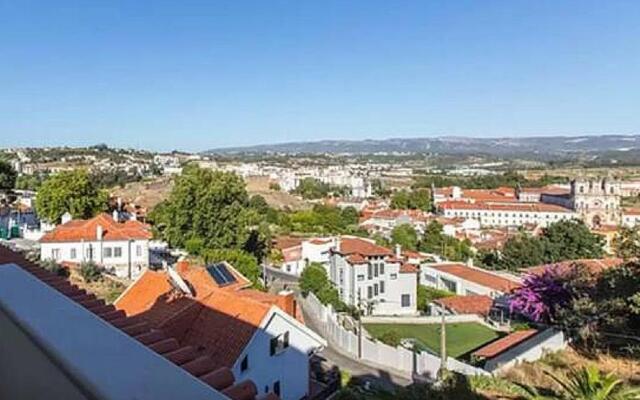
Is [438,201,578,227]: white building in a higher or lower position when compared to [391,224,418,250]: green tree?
lower

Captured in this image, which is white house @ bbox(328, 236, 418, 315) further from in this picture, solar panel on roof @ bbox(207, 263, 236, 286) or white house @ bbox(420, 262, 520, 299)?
solar panel on roof @ bbox(207, 263, 236, 286)

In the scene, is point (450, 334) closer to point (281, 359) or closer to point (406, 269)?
point (406, 269)

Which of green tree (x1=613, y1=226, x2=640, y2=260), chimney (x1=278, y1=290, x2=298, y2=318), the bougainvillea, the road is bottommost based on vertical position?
the road

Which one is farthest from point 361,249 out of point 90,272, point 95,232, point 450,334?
point 90,272

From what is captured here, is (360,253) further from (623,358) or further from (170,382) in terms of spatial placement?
(170,382)

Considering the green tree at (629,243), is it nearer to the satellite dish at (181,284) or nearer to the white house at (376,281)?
the satellite dish at (181,284)

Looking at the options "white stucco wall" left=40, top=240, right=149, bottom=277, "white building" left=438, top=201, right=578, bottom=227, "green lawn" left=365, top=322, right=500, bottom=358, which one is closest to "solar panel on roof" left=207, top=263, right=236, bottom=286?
"white stucco wall" left=40, top=240, right=149, bottom=277
